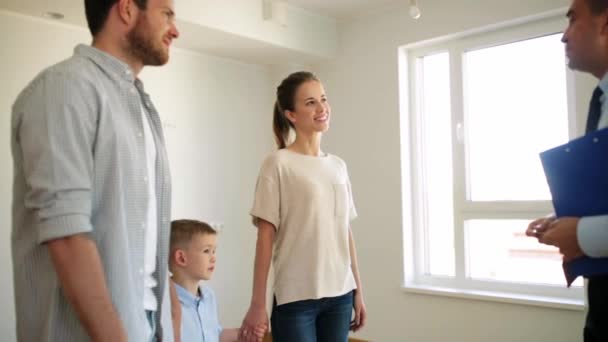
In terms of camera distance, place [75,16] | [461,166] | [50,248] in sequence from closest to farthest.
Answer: [50,248] → [75,16] → [461,166]

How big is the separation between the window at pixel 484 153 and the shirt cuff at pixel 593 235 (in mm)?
1907

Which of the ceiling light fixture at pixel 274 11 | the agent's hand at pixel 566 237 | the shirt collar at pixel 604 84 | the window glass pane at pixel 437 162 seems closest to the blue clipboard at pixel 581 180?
the agent's hand at pixel 566 237

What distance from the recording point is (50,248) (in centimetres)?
85

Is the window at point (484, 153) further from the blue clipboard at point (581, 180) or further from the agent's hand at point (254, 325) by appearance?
the blue clipboard at point (581, 180)

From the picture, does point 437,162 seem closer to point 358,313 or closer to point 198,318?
point 358,313

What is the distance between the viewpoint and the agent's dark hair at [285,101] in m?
1.96

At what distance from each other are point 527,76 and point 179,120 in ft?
7.05

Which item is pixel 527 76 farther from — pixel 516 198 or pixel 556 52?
pixel 516 198

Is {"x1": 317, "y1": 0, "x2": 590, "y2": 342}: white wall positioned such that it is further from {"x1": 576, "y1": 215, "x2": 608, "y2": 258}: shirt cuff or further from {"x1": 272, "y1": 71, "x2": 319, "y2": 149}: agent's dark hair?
{"x1": 576, "y1": 215, "x2": 608, "y2": 258}: shirt cuff

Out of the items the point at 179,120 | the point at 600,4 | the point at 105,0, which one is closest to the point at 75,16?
the point at 179,120

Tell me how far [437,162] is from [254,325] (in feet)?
6.77

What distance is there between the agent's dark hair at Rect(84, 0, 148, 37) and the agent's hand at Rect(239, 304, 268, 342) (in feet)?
3.40

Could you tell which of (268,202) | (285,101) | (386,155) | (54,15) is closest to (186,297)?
(268,202)

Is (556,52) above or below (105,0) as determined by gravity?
above
